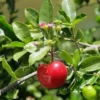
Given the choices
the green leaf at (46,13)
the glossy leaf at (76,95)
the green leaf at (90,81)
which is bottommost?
the glossy leaf at (76,95)

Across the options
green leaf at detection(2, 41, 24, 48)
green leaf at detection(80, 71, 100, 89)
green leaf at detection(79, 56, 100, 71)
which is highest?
green leaf at detection(2, 41, 24, 48)

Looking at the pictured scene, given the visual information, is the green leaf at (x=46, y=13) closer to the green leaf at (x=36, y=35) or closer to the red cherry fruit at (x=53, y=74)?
the green leaf at (x=36, y=35)

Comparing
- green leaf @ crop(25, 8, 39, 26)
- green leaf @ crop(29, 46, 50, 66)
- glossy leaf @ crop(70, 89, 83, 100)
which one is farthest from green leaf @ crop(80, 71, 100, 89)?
green leaf @ crop(25, 8, 39, 26)

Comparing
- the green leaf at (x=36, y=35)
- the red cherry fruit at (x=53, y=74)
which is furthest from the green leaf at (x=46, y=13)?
the red cherry fruit at (x=53, y=74)

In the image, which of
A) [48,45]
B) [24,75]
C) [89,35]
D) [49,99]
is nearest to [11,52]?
[24,75]

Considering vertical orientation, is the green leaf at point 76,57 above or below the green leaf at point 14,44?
below

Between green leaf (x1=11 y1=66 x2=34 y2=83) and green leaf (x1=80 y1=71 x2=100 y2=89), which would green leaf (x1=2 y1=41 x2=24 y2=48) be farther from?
green leaf (x1=80 y1=71 x2=100 y2=89)
